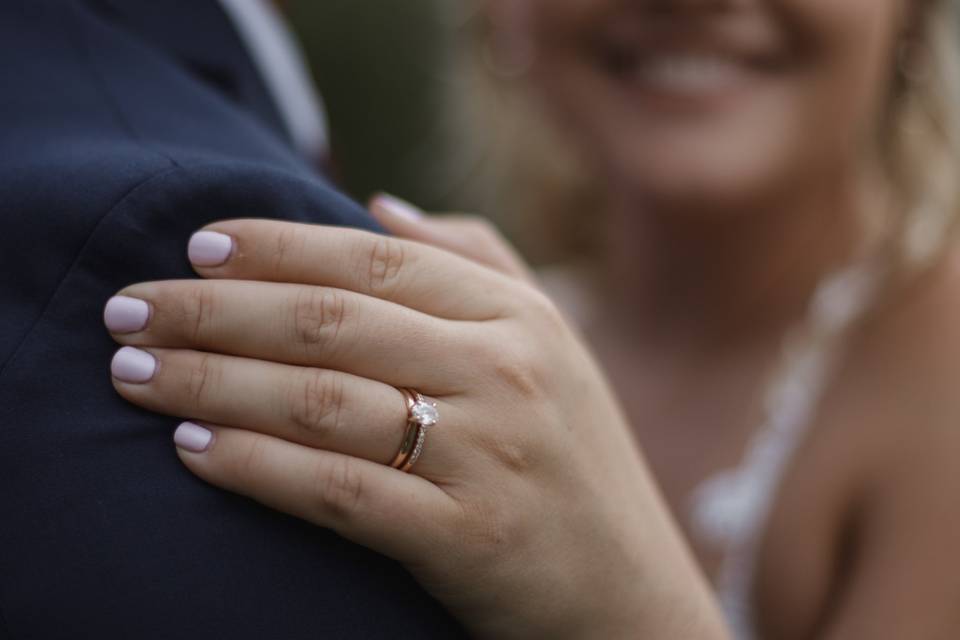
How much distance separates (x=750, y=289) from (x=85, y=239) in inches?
71.9

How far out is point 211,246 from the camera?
86 cm

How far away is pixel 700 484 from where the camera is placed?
7.17 feet

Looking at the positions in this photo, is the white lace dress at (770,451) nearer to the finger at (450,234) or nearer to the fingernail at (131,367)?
the finger at (450,234)

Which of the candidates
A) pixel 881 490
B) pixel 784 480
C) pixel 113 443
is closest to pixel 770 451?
pixel 784 480

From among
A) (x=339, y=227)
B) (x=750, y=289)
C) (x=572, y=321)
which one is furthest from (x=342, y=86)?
(x=339, y=227)

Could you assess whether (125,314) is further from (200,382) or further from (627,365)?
(627,365)

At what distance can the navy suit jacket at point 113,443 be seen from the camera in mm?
790

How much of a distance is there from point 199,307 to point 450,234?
386 millimetres

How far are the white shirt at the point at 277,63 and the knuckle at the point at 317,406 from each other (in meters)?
0.48

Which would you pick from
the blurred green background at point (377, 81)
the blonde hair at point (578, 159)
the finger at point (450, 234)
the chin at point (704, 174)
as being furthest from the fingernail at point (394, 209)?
the blurred green background at point (377, 81)

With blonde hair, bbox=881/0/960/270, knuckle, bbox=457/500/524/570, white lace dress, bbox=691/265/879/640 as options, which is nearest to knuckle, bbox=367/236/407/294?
knuckle, bbox=457/500/524/570

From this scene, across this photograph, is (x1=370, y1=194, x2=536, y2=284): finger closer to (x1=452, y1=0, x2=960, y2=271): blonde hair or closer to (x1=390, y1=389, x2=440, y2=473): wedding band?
(x1=390, y1=389, x2=440, y2=473): wedding band

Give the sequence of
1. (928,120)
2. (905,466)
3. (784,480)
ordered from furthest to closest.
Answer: (928,120) → (784,480) → (905,466)

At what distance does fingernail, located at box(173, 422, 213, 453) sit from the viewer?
84 cm
